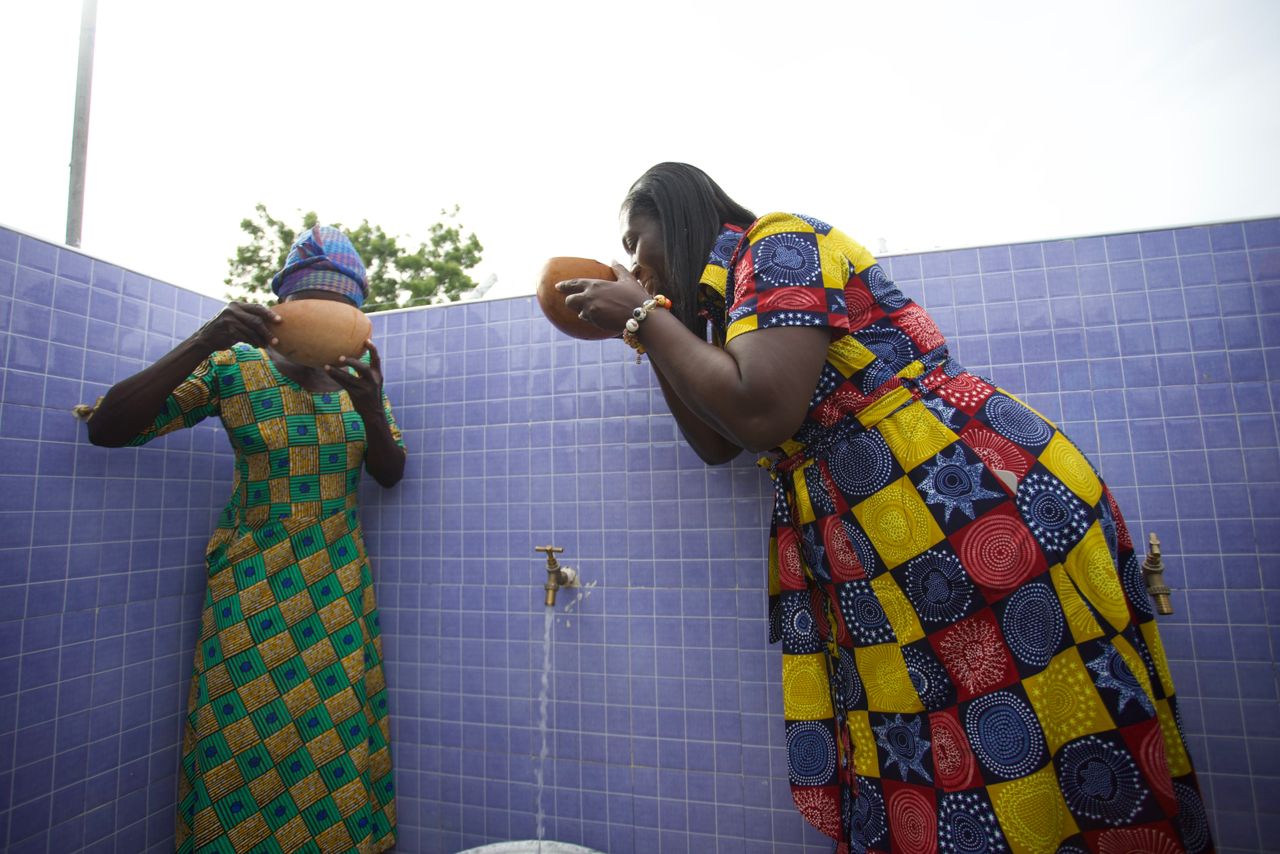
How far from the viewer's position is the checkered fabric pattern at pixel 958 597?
0.70 metres

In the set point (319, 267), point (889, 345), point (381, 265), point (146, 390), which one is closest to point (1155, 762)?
point (889, 345)

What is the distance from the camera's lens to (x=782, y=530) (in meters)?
0.99

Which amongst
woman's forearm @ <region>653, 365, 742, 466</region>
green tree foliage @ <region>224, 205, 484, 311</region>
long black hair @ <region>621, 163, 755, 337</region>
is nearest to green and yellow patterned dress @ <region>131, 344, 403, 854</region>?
woman's forearm @ <region>653, 365, 742, 466</region>

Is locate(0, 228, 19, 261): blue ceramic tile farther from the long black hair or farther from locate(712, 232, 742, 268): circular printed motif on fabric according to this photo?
locate(712, 232, 742, 268): circular printed motif on fabric

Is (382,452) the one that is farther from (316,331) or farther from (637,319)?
(637,319)

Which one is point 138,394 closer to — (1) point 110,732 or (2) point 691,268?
(1) point 110,732

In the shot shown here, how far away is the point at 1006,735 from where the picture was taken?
716 mm

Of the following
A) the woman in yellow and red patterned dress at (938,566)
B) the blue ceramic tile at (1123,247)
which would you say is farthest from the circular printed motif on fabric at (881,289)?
the blue ceramic tile at (1123,247)

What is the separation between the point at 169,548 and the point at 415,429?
0.65m

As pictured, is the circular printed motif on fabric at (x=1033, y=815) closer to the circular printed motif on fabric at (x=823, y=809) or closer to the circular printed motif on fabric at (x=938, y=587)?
the circular printed motif on fabric at (x=938, y=587)

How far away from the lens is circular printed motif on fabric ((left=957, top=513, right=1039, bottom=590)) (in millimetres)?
718

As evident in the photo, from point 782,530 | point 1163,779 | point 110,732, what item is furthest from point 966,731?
point 110,732

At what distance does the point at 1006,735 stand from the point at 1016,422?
0.37 m

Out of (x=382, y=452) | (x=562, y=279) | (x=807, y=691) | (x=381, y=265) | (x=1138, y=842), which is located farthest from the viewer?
(x=381, y=265)
